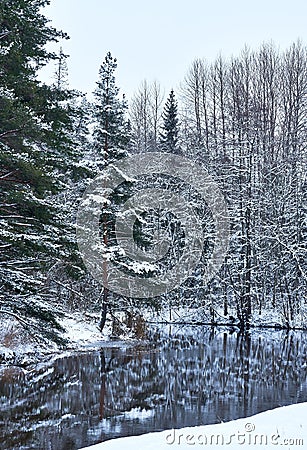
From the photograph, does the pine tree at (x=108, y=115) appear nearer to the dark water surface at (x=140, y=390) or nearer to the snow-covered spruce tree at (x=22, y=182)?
the snow-covered spruce tree at (x=22, y=182)

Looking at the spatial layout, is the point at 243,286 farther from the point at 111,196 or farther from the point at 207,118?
the point at 207,118

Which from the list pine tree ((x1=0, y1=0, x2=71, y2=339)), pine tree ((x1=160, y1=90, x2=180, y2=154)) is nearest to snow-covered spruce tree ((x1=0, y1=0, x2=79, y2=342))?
pine tree ((x1=0, y1=0, x2=71, y2=339))

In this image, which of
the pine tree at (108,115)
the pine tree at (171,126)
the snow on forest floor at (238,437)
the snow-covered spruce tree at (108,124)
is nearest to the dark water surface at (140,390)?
the snow on forest floor at (238,437)

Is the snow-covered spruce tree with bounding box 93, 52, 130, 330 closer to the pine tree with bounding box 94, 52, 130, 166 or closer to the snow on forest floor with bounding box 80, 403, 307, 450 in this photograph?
the pine tree with bounding box 94, 52, 130, 166

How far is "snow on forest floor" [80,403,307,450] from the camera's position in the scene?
5.33 m

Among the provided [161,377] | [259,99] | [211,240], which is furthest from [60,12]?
[259,99]

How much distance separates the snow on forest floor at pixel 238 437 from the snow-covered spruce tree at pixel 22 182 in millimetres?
6370

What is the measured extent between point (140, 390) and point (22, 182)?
5.62 metres

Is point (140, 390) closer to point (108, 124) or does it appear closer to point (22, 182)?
point (22, 182)

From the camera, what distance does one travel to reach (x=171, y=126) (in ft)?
117

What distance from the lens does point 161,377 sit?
1410cm

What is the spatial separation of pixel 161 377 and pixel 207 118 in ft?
77.3

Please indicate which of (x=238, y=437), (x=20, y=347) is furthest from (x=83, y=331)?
(x=238, y=437)

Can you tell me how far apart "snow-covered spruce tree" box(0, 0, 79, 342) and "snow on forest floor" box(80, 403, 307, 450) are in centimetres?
637
